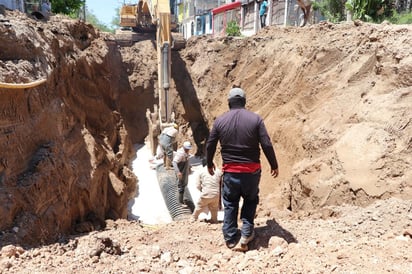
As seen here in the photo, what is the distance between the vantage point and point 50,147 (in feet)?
16.4

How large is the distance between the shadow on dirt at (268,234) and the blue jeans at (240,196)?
0.73 ft

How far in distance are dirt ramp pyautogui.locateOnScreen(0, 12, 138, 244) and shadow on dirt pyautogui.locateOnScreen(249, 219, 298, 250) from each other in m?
2.51

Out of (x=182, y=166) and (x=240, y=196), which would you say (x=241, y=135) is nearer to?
(x=240, y=196)

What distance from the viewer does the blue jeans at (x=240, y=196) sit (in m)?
3.45

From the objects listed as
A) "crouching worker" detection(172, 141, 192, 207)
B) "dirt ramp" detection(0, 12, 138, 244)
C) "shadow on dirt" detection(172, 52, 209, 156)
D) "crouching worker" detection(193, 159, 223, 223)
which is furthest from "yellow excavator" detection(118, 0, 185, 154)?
"crouching worker" detection(193, 159, 223, 223)

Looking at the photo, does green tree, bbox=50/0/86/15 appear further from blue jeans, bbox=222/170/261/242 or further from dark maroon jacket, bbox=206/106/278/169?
blue jeans, bbox=222/170/261/242

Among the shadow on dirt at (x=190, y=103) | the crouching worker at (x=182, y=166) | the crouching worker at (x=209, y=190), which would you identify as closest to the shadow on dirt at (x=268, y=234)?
the crouching worker at (x=209, y=190)

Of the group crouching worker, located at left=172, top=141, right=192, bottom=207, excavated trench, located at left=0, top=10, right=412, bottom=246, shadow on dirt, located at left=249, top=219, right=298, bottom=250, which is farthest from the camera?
crouching worker, located at left=172, top=141, right=192, bottom=207

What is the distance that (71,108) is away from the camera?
7.36 meters

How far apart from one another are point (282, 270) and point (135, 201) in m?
6.14

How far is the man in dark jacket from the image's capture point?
337 cm

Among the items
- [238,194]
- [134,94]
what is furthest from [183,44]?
[238,194]

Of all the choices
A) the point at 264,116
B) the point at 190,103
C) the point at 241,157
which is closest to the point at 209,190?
the point at 241,157

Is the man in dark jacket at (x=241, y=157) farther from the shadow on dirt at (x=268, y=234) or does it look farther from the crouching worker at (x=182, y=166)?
the crouching worker at (x=182, y=166)
